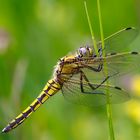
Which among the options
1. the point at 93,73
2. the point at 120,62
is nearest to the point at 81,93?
the point at 93,73

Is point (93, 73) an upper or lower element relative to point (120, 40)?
lower

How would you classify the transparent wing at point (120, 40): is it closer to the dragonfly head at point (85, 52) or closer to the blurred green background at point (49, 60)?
the dragonfly head at point (85, 52)

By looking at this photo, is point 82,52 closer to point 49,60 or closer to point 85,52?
point 85,52

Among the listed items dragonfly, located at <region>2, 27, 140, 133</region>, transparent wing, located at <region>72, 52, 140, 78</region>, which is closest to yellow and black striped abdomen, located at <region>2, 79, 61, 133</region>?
dragonfly, located at <region>2, 27, 140, 133</region>

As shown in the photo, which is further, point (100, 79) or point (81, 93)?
point (81, 93)

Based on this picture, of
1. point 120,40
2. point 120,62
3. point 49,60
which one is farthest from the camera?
point 49,60

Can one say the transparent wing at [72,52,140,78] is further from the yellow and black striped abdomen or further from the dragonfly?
the yellow and black striped abdomen
